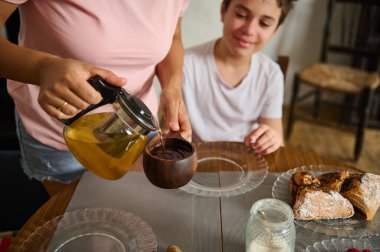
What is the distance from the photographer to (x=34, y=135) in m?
1.04

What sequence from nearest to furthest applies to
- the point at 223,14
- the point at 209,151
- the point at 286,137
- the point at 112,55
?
the point at 112,55
the point at 209,151
the point at 223,14
the point at 286,137

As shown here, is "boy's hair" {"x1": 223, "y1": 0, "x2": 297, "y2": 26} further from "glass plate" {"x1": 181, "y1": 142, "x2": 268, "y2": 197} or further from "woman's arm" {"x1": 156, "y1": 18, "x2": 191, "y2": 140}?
"glass plate" {"x1": 181, "y1": 142, "x2": 268, "y2": 197}

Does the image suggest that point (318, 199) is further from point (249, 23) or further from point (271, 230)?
point (249, 23)

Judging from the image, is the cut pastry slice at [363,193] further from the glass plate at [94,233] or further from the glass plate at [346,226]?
the glass plate at [94,233]

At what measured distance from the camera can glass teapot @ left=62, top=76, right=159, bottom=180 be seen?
2.21 feet

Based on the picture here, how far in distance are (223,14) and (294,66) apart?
5.70 ft

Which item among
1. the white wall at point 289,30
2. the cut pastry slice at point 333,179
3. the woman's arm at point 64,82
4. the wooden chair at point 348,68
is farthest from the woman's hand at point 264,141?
the white wall at point 289,30

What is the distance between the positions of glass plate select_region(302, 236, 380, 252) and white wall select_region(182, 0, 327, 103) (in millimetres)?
2181

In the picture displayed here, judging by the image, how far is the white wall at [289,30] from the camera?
8.96ft

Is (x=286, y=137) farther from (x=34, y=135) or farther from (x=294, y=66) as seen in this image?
(x=34, y=135)

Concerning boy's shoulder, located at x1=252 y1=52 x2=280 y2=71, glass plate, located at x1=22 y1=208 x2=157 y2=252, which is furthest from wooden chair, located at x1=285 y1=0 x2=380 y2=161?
glass plate, located at x1=22 y1=208 x2=157 y2=252

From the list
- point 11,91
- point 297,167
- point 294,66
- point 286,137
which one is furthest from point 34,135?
point 294,66

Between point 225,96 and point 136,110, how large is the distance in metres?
0.91

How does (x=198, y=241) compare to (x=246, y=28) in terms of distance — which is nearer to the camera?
(x=198, y=241)
